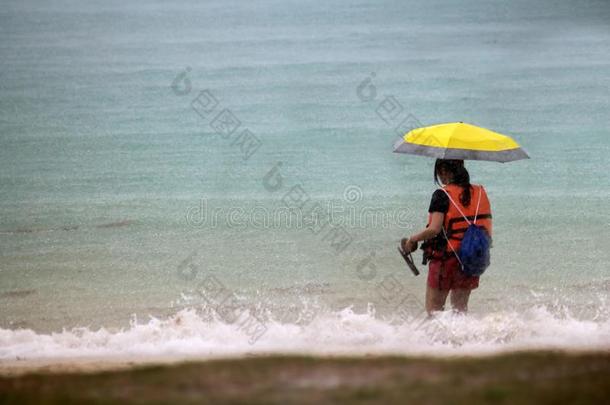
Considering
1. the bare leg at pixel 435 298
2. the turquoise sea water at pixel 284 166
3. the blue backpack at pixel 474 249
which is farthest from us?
the turquoise sea water at pixel 284 166

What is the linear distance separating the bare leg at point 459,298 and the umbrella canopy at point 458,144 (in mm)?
885

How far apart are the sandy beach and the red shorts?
4.74 feet

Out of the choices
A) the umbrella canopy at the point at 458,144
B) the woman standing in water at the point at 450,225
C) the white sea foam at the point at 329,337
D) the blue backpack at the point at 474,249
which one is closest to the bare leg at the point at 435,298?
the woman standing in water at the point at 450,225

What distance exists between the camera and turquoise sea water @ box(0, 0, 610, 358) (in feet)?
33.1

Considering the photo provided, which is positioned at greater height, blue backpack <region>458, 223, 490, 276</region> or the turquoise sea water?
the turquoise sea water

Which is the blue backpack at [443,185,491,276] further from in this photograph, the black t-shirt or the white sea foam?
the white sea foam

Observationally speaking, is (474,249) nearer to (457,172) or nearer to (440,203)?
(440,203)

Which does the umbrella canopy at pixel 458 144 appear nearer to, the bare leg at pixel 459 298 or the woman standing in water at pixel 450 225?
the woman standing in water at pixel 450 225

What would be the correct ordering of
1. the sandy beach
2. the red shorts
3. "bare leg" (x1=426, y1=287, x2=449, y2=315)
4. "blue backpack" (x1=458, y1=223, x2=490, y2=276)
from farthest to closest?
1. "bare leg" (x1=426, y1=287, x2=449, y2=315)
2. the red shorts
3. "blue backpack" (x1=458, y1=223, x2=490, y2=276)
4. the sandy beach

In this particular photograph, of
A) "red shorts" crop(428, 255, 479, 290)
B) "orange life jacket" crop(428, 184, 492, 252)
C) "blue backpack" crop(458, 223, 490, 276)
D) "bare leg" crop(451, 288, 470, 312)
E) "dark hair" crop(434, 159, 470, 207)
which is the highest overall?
"dark hair" crop(434, 159, 470, 207)

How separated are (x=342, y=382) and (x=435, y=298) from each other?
89.1 inches

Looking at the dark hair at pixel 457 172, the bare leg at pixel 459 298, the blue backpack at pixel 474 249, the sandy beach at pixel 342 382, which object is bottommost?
the sandy beach at pixel 342 382

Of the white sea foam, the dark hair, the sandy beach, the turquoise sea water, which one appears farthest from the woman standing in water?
the sandy beach

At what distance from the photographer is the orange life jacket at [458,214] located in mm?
6523
